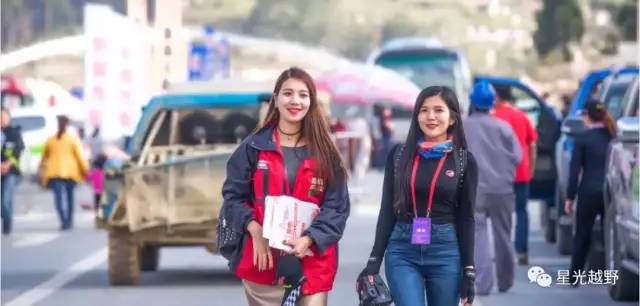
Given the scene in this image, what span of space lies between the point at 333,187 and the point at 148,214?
8081mm

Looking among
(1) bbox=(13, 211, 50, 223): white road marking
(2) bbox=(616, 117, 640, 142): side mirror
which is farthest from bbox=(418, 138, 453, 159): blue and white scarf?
(1) bbox=(13, 211, 50, 223): white road marking

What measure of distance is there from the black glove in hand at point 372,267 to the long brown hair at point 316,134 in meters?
0.50

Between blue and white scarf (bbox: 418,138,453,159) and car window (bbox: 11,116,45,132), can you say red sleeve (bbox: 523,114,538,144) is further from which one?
car window (bbox: 11,116,45,132)

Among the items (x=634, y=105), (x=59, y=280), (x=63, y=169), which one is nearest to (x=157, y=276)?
(x=59, y=280)

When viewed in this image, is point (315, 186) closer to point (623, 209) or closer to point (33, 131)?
point (623, 209)

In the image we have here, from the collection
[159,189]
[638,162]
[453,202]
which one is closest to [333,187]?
[453,202]

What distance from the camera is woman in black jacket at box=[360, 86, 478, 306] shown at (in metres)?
10.1

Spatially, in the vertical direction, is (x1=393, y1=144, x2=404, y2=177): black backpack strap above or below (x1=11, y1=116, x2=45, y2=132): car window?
above

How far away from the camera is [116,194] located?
58.0 ft

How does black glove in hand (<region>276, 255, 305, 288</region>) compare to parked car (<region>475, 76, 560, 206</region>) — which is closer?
black glove in hand (<region>276, 255, 305, 288</region>)

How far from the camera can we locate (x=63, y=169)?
27203mm

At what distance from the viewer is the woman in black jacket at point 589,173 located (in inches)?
642

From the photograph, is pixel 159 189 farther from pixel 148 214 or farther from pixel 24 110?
pixel 24 110

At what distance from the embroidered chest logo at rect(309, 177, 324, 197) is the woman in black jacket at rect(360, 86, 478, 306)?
63 cm
